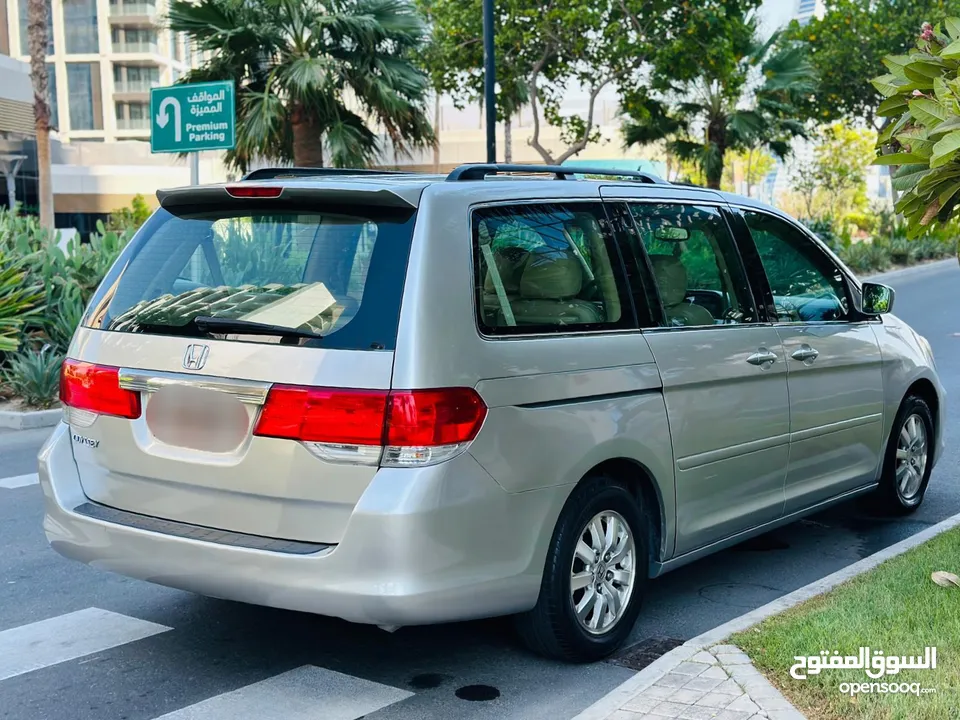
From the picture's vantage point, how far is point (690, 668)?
3990 millimetres

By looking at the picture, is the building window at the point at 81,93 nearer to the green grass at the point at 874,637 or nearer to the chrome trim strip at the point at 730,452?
the chrome trim strip at the point at 730,452

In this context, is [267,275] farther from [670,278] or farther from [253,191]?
[670,278]

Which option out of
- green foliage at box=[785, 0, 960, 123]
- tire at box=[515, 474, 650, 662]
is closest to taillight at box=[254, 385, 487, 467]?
tire at box=[515, 474, 650, 662]

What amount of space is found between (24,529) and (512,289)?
149 inches

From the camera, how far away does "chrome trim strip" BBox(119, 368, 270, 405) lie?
388 cm

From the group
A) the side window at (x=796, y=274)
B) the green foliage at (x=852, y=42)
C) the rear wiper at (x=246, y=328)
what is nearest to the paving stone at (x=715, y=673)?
the rear wiper at (x=246, y=328)

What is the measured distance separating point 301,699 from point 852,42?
119 ft

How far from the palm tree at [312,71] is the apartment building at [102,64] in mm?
62400

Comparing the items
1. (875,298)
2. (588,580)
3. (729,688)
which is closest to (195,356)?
(588,580)

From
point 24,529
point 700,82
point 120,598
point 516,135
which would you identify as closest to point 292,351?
point 120,598

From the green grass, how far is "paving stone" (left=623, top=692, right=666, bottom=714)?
1.46ft

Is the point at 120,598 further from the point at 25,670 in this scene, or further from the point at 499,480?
the point at 499,480

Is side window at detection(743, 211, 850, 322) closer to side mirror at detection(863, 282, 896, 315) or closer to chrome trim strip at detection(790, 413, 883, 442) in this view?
side mirror at detection(863, 282, 896, 315)

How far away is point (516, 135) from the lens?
63.2m
